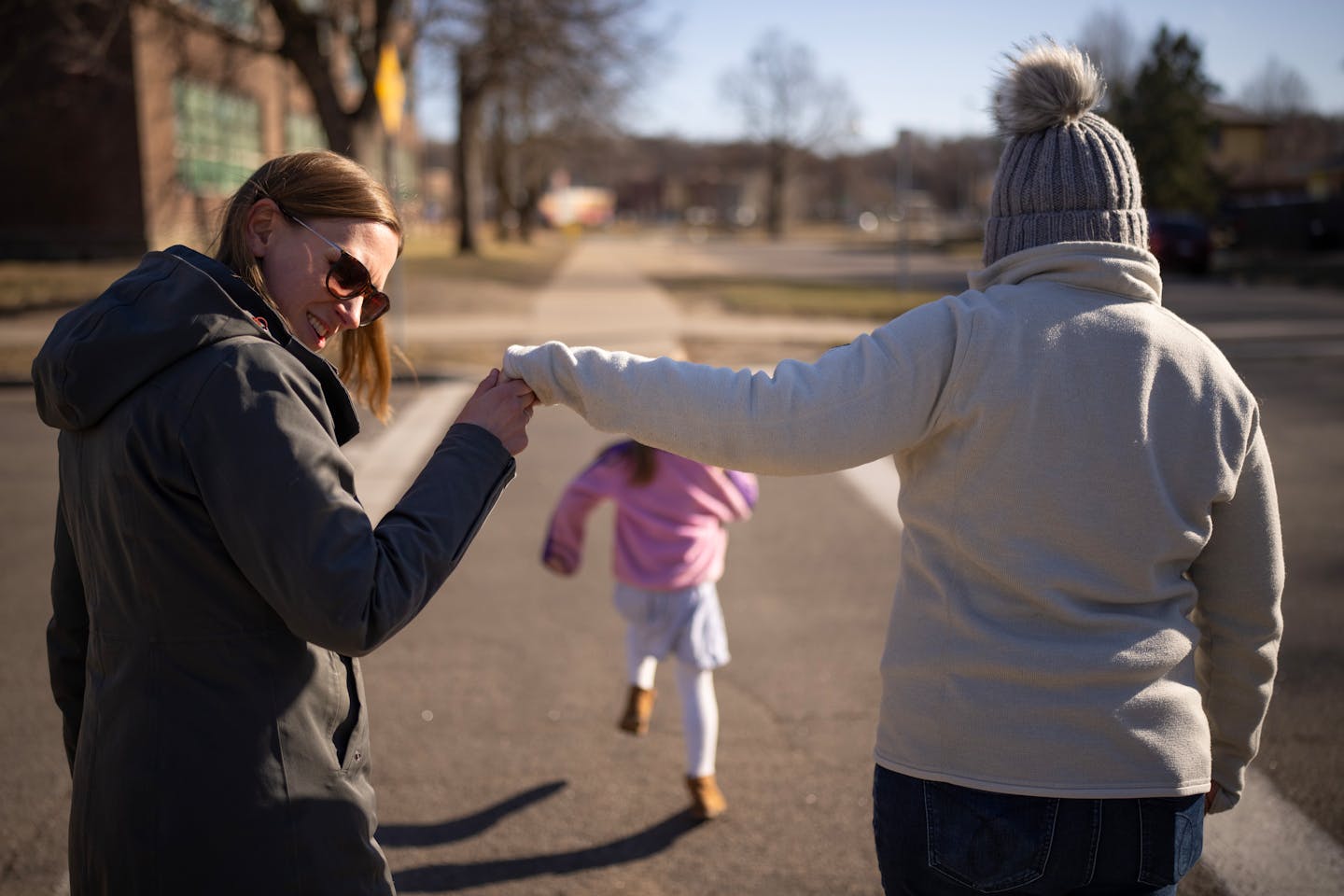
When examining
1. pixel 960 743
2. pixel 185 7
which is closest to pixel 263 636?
pixel 960 743

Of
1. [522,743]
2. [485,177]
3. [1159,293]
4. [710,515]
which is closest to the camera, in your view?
[1159,293]

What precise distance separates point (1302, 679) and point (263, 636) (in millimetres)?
4274

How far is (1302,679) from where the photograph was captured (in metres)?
4.54

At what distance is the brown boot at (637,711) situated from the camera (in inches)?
148

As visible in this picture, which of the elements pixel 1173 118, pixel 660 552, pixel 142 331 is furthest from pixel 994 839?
pixel 1173 118

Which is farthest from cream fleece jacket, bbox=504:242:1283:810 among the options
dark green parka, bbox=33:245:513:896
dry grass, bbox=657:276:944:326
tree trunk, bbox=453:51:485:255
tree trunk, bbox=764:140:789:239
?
tree trunk, bbox=764:140:789:239

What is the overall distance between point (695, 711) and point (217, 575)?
222 centimetres

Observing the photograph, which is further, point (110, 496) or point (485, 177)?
point (485, 177)

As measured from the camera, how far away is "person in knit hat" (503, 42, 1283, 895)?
173 cm

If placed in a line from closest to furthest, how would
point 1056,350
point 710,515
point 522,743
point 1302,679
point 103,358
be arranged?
1. point 103,358
2. point 1056,350
3. point 710,515
4. point 522,743
5. point 1302,679

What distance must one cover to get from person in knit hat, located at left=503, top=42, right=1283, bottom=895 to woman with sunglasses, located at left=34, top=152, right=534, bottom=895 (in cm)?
41

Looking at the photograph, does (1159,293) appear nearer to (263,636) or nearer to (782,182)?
(263,636)

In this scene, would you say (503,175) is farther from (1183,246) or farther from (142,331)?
(142,331)

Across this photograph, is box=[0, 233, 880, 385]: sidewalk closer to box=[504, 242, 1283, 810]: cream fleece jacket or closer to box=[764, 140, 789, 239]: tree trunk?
box=[504, 242, 1283, 810]: cream fleece jacket
